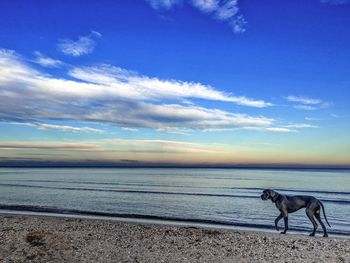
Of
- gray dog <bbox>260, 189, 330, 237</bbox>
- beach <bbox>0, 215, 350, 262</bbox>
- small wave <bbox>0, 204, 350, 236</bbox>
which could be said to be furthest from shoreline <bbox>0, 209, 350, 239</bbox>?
beach <bbox>0, 215, 350, 262</bbox>

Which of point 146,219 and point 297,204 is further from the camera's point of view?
point 146,219

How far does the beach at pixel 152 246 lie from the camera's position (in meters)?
11.4

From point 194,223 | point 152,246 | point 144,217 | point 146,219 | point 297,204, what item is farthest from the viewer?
point 144,217

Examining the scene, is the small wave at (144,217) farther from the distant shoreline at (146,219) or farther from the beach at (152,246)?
the beach at (152,246)

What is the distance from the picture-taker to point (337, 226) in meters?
20.1

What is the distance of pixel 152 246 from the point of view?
12.8 meters

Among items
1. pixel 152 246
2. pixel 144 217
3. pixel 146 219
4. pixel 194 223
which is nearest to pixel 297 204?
pixel 194 223

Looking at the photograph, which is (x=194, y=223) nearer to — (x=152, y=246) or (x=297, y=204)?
(x=297, y=204)

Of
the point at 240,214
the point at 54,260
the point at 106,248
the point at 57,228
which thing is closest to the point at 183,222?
the point at 240,214

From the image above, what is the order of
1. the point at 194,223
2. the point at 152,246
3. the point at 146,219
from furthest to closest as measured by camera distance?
the point at 146,219 < the point at 194,223 < the point at 152,246

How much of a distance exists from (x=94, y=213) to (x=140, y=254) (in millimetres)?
13961

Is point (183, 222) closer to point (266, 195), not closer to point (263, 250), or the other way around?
point (266, 195)

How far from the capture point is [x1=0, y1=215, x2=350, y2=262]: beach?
11.4 meters

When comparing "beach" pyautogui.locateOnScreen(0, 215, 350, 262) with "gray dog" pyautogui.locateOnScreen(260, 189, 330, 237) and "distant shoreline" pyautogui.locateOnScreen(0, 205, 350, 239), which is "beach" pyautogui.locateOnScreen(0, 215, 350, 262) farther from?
"distant shoreline" pyautogui.locateOnScreen(0, 205, 350, 239)
